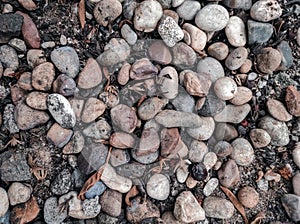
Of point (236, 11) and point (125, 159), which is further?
point (236, 11)

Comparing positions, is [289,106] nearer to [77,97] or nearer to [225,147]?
[225,147]

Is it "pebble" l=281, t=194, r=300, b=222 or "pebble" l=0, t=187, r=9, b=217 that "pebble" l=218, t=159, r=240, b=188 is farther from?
"pebble" l=0, t=187, r=9, b=217

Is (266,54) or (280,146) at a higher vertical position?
(266,54)

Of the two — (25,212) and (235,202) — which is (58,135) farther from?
(235,202)

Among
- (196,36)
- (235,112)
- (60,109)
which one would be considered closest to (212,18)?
(196,36)

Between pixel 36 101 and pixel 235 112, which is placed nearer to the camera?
pixel 36 101

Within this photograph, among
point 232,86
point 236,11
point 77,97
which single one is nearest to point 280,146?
point 232,86

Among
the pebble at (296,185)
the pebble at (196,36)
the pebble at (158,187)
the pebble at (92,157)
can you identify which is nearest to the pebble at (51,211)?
the pebble at (92,157)
